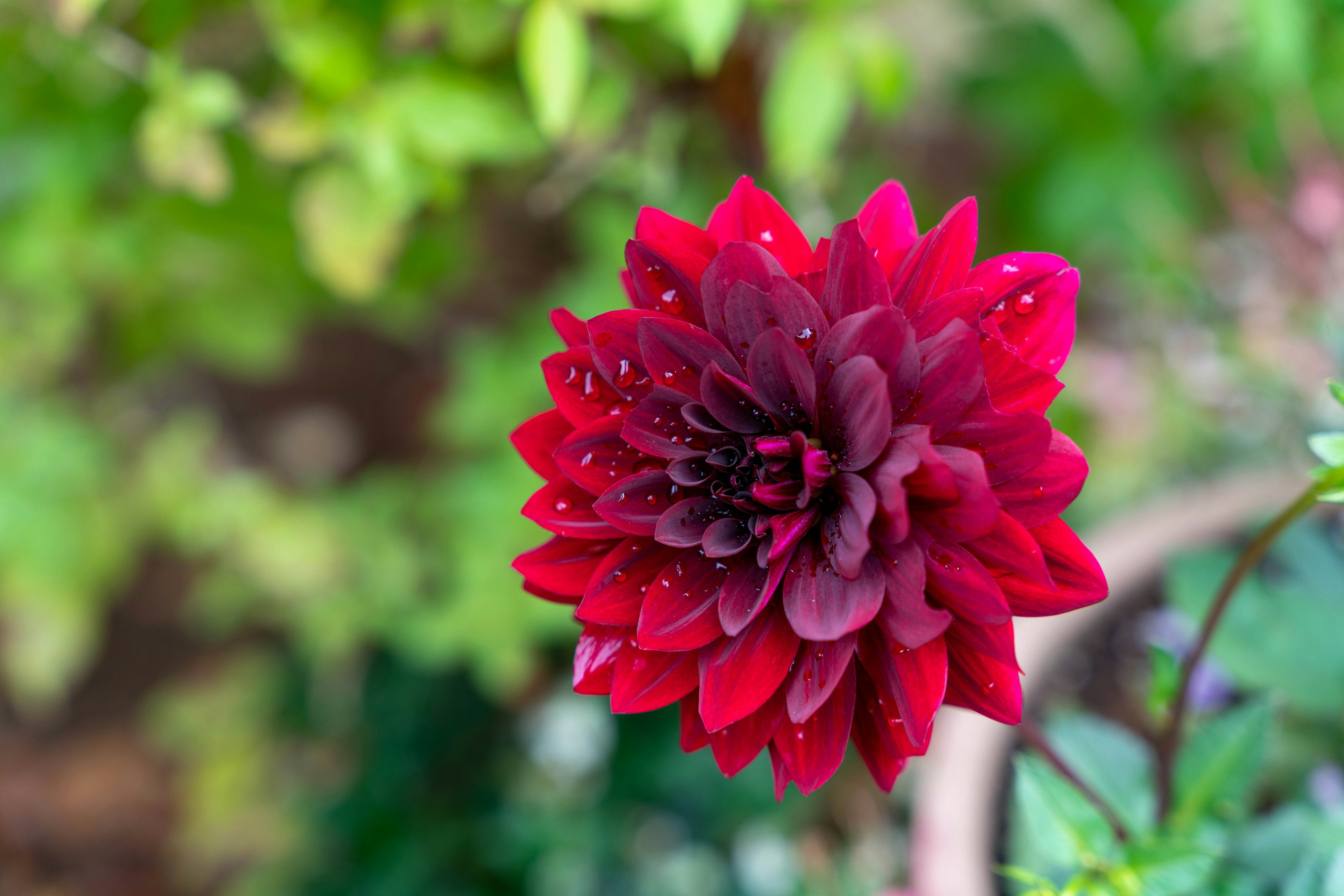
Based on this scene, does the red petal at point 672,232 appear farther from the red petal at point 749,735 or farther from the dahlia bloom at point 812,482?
the red petal at point 749,735

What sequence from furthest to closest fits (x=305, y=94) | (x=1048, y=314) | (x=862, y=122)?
1. (x=862, y=122)
2. (x=305, y=94)
3. (x=1048, y=314)

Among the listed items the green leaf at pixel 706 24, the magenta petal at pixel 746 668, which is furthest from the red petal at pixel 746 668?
the green leaf at pixel 706 24

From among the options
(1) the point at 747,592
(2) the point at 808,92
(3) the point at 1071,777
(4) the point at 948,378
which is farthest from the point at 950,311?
(2) the point at 808,92

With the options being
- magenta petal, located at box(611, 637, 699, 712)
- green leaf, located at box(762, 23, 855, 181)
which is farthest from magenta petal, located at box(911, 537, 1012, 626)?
green leaf, located at box(762, 23, 855, 181)

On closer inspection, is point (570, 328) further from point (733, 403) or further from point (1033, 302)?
point (1033, 302)

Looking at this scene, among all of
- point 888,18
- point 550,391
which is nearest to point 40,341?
point 550,391

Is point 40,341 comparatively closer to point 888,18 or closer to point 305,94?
point 305,94

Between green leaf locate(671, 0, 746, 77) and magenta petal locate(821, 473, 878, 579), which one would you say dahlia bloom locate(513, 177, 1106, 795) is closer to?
magenta petal locate(821, 473, 878, 579)

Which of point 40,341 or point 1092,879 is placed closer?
point 1092,879
